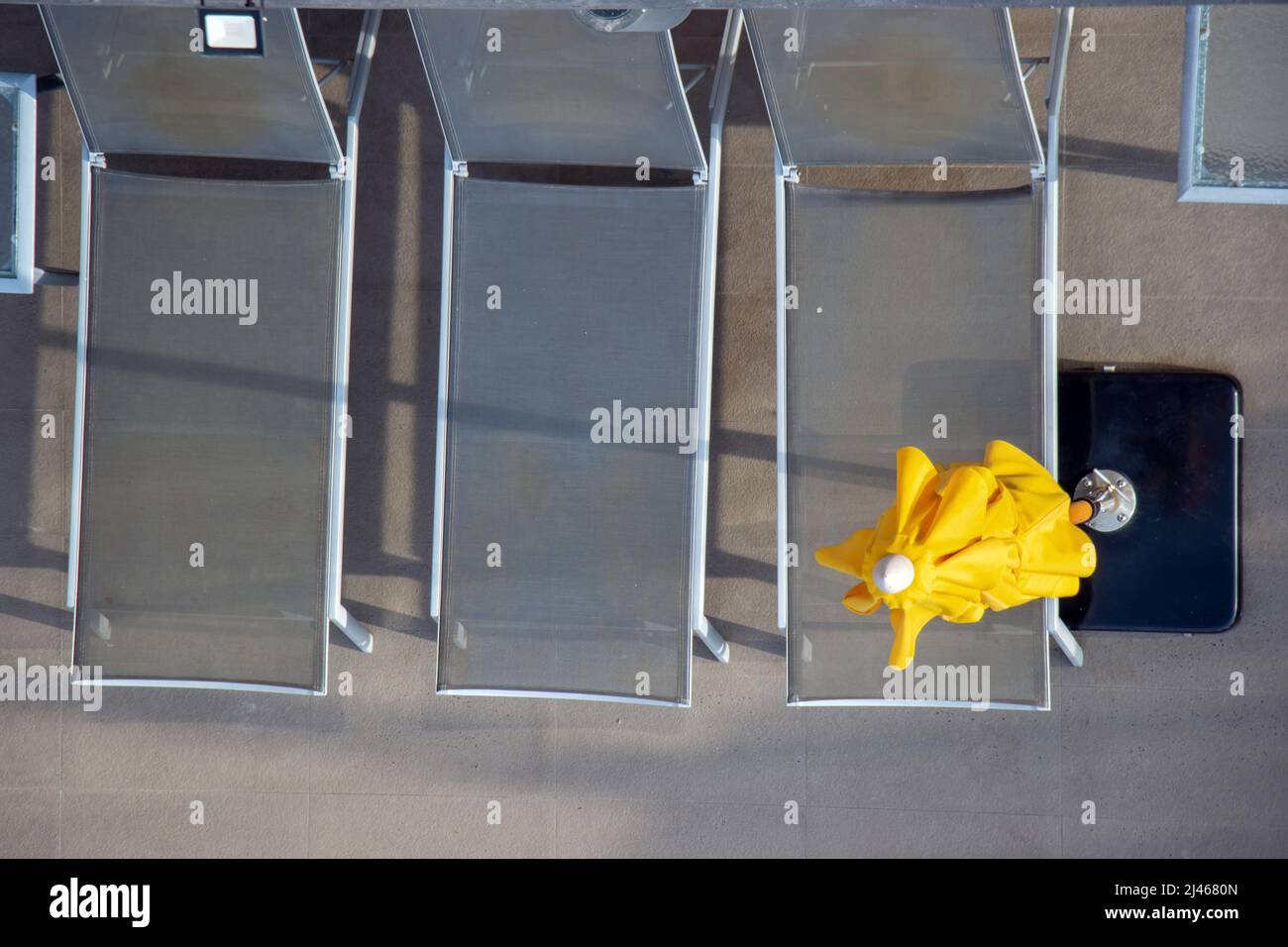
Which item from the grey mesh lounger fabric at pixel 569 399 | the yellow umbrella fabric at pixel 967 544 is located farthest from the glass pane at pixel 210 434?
the yellow umbrella fabric at pixel 967 544

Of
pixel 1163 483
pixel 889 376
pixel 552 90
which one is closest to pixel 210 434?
pixel 552 90

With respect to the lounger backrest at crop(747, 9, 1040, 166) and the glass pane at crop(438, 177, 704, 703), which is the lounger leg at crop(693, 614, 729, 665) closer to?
the glass pane at crop(438, 177, 704, 703)

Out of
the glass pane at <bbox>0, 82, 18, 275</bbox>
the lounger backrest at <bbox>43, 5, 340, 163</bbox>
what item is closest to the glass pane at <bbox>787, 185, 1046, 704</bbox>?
the lounger backrest at <bbox>43, 5, 340, 163</bbox>

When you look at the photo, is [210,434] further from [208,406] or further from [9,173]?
[9,173]

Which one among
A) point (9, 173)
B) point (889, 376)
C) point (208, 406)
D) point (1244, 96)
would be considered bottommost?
point (208, 406)

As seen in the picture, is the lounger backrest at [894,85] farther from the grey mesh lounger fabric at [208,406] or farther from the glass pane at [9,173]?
the glass pane at [9,173]

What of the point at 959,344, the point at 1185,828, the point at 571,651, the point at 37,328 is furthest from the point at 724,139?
the point at 1185,828
